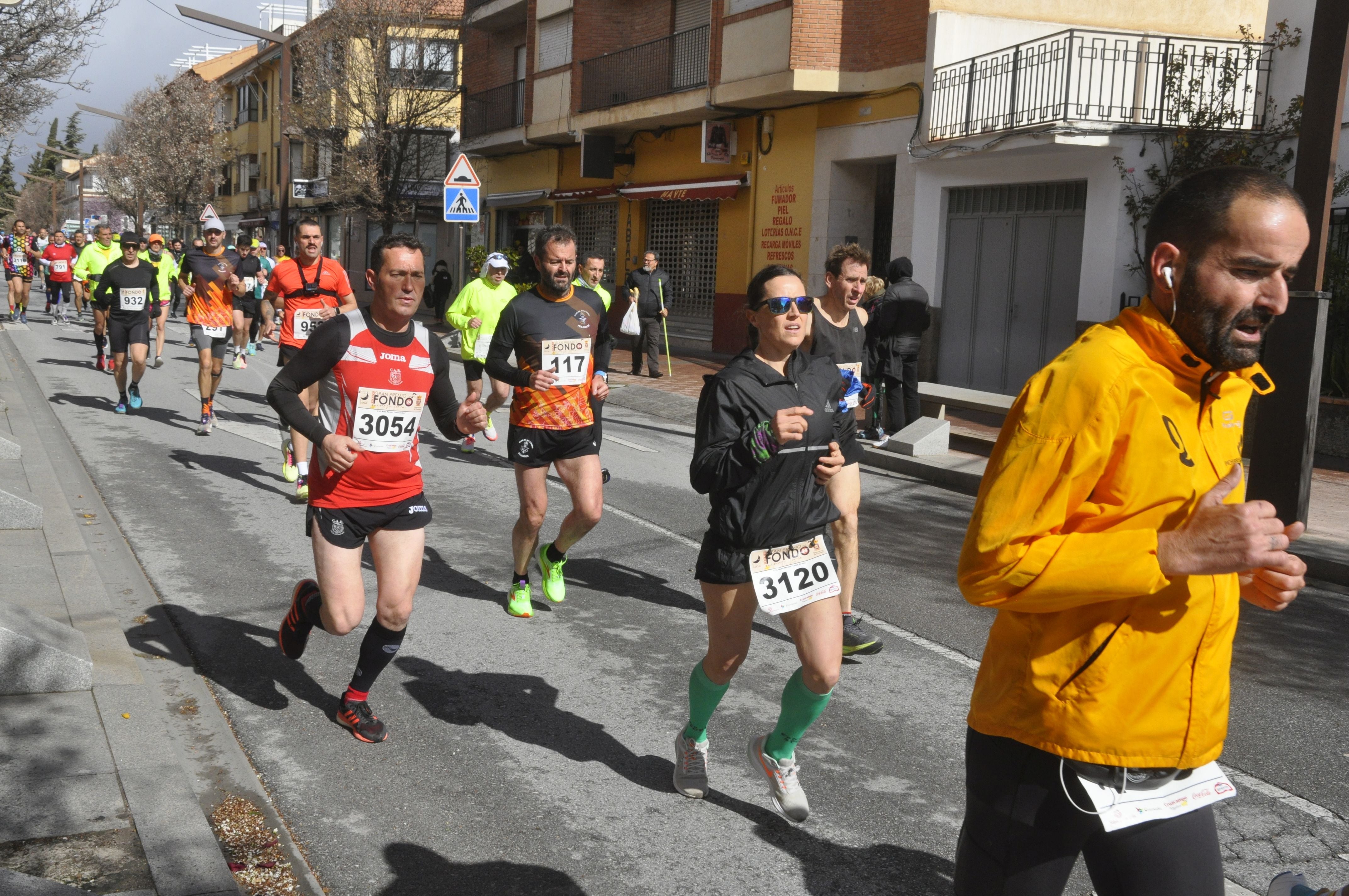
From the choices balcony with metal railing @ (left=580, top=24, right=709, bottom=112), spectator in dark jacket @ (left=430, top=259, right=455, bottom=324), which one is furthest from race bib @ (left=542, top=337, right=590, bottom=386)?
spectator in dark jacket @ (left=430, top=259, right=455, bottom=324)

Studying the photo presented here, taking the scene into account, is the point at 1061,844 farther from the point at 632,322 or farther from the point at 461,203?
the point at 632,322

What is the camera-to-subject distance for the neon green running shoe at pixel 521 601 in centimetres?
636

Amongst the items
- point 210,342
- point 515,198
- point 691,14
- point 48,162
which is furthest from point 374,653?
point 48,162

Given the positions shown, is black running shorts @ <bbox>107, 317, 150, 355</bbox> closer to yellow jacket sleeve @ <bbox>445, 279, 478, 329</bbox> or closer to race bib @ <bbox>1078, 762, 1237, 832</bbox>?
yellow jacket sleeve @ <bbox>445, 279, 478, 329</bbox>

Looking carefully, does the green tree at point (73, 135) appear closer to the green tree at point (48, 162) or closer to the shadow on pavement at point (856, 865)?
the green tree at point (48, 162)

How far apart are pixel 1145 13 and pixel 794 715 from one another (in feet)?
62.4

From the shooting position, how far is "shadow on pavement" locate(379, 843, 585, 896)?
11.4 ft

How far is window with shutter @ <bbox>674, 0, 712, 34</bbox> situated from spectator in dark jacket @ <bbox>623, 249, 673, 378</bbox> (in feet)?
22.1

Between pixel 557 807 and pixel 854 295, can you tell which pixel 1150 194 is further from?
pixel 557 807

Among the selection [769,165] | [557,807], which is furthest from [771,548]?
[769,165]

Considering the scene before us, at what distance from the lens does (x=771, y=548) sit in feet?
12.3

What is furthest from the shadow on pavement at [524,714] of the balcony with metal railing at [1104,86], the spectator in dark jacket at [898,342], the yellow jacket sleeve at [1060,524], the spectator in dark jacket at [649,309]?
the spectator in dark jacket at [649,309]

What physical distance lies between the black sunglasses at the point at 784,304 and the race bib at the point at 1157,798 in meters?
1.96

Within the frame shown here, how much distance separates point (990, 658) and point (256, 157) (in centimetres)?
6624
